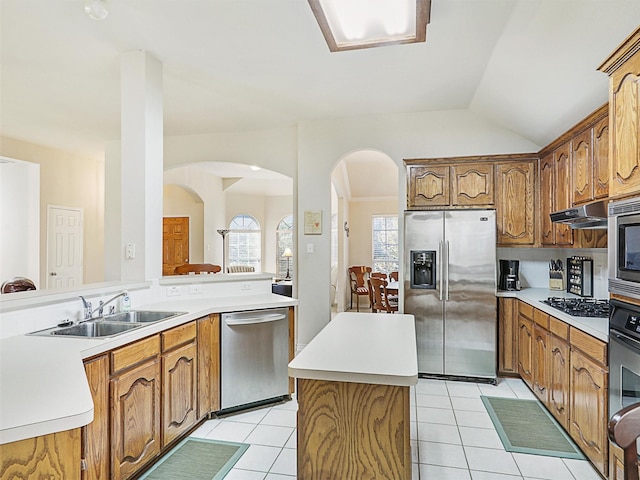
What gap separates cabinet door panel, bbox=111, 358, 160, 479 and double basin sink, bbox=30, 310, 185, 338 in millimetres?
266

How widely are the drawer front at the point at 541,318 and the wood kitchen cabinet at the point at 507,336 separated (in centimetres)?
51

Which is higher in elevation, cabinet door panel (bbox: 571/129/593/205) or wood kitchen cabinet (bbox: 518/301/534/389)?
cabinet door panel (bbox: 571/129/593/205)

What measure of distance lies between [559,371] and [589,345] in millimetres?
602

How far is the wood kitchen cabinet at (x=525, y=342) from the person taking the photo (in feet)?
11.3

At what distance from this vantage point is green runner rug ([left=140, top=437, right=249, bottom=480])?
228 cm

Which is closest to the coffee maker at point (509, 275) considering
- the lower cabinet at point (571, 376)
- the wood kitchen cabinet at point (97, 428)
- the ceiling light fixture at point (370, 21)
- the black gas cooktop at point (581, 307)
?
the lower cabinet at point (571, 376)

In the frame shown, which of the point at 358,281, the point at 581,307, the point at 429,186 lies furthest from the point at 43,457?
the point at 358,281

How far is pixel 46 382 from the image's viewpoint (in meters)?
1.36

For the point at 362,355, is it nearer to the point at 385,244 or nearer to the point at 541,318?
the point at 541,318

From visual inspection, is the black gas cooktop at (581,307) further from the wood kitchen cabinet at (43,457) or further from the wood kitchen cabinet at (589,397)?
the wood kitchen cabinet at (43,457)

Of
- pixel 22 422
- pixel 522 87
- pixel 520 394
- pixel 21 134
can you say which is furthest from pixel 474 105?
pixel 21 134

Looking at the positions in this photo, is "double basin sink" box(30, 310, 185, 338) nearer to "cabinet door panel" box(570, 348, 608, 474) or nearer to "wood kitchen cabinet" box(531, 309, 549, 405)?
"cabinet door panel" box(570, 348, 608, 474)

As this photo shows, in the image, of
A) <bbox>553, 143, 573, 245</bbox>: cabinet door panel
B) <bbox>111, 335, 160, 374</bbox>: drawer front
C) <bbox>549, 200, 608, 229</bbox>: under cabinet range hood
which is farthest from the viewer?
<bbox>553, 143, 573, 245</bbox>: cabinet door panel

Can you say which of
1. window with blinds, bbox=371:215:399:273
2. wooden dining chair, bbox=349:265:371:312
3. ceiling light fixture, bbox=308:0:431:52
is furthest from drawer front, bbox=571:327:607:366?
window with blinds, bbox=371:215:399:273
